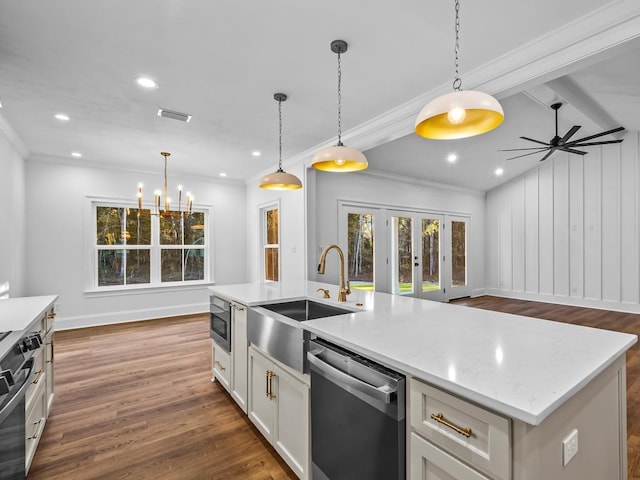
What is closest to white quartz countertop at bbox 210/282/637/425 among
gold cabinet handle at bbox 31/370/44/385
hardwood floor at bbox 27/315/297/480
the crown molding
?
hardwood floor at bbox 27/315/297/480

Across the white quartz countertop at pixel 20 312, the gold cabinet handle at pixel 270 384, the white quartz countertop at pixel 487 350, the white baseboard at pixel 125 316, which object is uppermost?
the white quartz countertop at pixel 487 350

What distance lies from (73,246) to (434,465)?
570 centimetres

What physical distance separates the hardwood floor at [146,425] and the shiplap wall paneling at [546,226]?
280 inches

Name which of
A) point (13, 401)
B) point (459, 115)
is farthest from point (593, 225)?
point (13, 401)

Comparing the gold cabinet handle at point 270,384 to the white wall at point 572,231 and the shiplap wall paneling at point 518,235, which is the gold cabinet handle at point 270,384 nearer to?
the white wall at point 572,231

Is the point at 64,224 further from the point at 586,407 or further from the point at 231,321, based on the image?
the point at 586,407

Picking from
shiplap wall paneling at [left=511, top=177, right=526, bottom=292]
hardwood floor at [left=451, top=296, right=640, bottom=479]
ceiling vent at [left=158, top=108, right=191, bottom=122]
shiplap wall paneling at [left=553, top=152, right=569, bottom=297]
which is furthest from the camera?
shiplap wall paneling at [left=511, top=177, right=526, bottom=292]

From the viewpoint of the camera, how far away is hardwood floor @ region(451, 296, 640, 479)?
2.11 meters

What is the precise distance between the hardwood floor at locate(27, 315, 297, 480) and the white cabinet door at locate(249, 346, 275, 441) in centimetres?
14

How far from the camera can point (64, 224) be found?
4887mm

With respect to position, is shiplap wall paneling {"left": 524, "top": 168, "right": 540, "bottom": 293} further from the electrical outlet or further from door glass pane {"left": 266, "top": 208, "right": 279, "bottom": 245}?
the electrical outlet

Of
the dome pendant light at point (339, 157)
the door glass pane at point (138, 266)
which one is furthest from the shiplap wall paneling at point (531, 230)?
the door glass pane at point (138, 266)

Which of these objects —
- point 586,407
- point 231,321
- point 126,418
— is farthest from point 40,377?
point 586,407

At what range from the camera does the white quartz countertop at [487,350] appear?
34.4 inches
